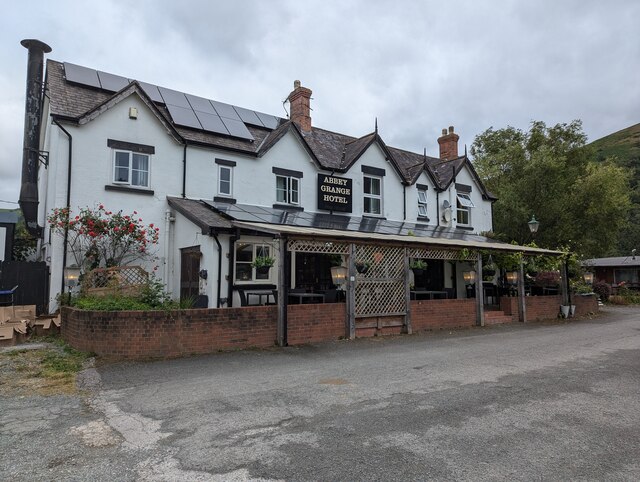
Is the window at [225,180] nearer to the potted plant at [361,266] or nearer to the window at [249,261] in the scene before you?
the window at [249,261]

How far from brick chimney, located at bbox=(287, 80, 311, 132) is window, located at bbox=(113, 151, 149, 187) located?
26.1 ft

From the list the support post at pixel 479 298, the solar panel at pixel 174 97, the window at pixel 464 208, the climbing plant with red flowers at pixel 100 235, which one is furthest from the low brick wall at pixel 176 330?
the window at pixel 464 208

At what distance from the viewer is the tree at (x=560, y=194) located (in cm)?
2459

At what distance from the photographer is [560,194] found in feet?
81.7

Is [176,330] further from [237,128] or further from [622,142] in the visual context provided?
[622,142]

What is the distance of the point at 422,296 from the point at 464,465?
1384 cm

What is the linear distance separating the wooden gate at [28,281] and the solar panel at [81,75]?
636 cm

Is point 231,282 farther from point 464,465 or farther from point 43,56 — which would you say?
point 43,56

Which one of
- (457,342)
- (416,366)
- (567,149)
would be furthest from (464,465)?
(567,149)

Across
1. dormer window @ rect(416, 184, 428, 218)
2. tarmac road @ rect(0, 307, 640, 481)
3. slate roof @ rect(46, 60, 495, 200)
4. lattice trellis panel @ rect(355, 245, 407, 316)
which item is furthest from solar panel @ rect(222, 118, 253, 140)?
tarmac road @ rect(0, 307, 640, 481)

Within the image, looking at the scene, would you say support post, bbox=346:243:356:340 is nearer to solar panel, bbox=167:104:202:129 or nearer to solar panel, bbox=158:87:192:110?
solar panel, bbox=167:104:202:129

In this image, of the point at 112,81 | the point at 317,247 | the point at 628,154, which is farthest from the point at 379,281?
the point at 628,154

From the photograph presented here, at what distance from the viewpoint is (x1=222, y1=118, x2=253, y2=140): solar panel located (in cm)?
1680

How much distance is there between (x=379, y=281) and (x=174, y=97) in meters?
11.4
